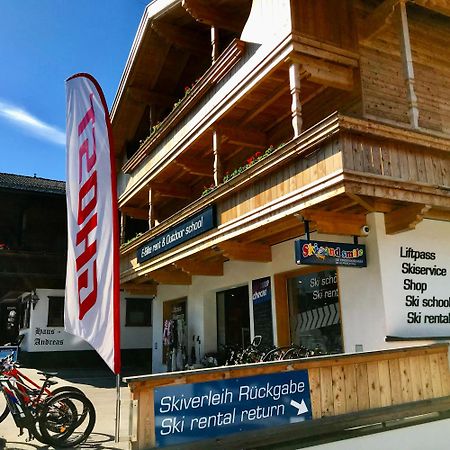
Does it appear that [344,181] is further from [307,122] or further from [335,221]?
[307,122]

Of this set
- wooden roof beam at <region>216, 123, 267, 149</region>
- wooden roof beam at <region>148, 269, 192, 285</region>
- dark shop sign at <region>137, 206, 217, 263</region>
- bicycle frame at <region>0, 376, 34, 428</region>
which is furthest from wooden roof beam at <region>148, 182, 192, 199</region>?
bicycle frame at <region>0, 376, 34, 428</region>

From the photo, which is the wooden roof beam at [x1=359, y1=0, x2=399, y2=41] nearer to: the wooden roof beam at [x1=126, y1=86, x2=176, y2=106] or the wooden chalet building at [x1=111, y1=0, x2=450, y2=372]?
the wooden chalet building at [x1=111, y1=0, x2=450, y2=372]

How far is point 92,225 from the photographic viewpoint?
241 inches

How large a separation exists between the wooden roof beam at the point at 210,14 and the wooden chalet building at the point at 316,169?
32 mm

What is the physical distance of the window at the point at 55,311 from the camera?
1994 cm

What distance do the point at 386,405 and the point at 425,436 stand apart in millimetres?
733

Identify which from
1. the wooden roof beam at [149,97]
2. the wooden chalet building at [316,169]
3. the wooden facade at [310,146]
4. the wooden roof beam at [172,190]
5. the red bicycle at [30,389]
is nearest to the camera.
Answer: the wooden facade at [310,146]

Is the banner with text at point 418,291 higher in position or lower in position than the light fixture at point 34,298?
lower

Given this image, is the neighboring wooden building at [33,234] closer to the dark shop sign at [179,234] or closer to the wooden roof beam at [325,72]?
the dark shop sign at [179,234]

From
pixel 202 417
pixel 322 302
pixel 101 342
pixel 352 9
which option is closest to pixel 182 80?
pixel 352 9

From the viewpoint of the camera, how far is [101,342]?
5789 mm

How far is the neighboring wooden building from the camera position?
63.7ft

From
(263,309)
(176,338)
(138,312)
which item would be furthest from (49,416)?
(138,312)

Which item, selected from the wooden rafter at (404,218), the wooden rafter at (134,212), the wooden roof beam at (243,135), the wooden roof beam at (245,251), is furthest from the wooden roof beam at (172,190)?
the wooden rafter at (404,218)
